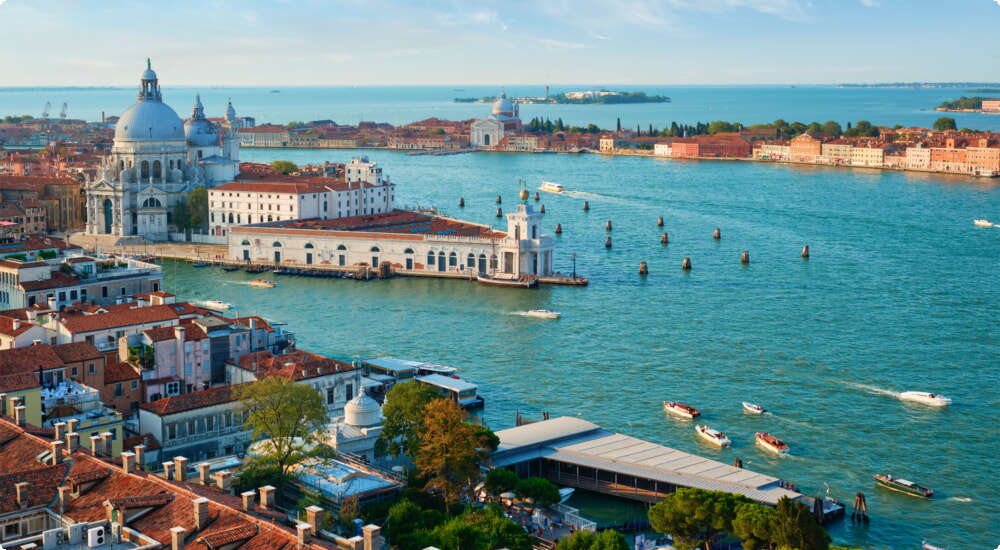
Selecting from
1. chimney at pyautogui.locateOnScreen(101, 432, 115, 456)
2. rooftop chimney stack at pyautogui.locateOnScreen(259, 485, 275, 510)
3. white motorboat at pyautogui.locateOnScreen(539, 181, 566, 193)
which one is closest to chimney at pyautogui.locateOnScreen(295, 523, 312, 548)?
rooftop chimney stack at pyautogui.locateOnScreen(259, 485, 275, 510)

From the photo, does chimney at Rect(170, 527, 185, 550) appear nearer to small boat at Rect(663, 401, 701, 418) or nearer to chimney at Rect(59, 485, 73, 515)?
chimney at Rect(59, 485, 73, 515)

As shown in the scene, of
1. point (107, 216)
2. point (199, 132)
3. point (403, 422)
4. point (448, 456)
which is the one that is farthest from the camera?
point (199, 132)

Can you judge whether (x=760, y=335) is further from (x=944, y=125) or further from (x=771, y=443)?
(x=944, y=125)

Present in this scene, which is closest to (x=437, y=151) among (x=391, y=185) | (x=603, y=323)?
(x=391, y=185)

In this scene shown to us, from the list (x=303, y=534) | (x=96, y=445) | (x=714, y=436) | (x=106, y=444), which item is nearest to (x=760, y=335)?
(x=714, y=436)

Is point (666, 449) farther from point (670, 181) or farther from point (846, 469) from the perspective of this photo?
point (670, 181)
